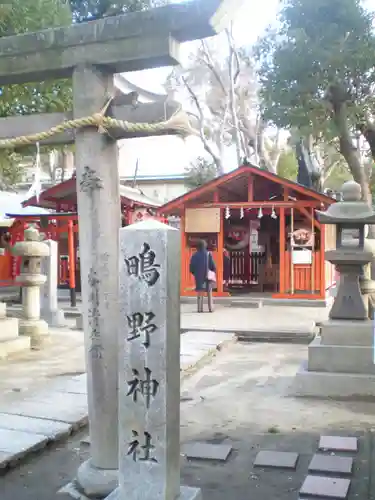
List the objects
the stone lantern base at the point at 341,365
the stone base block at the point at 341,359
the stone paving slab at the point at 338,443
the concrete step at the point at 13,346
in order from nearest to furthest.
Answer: the stone paving slab at the point at 338,443 → the stone lantern base at the point at 341,365 → the stone base block at the point at 341,359 → the concrete step at the point at 13,346

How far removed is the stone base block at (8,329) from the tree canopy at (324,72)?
873 centimetres

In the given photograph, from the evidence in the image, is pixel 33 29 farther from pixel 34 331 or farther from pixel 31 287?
pixel 34 331

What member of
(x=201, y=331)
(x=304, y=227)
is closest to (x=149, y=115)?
(x=201, y=331)

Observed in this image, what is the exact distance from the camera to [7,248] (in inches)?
865

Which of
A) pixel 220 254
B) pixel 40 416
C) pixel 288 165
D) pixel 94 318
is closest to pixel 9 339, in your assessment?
pixel 40 416

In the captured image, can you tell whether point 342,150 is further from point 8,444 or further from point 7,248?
point 7,248

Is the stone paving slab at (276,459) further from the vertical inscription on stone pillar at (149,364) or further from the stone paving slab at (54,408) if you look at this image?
the stone paving slab at (54,408)

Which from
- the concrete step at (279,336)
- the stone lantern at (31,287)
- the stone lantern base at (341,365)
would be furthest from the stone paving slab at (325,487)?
the stone lantern at (31,287)

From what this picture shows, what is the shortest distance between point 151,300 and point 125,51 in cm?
174

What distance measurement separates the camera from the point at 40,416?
595 centimetres

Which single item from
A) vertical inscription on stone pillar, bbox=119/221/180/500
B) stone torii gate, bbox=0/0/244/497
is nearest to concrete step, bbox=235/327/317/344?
stone torii gate, bbox=0/0/244/497

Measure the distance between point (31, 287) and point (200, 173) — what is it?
69.7 ft

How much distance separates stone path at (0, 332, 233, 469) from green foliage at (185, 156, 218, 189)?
23.8 m

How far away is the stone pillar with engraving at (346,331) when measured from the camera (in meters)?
7.11
